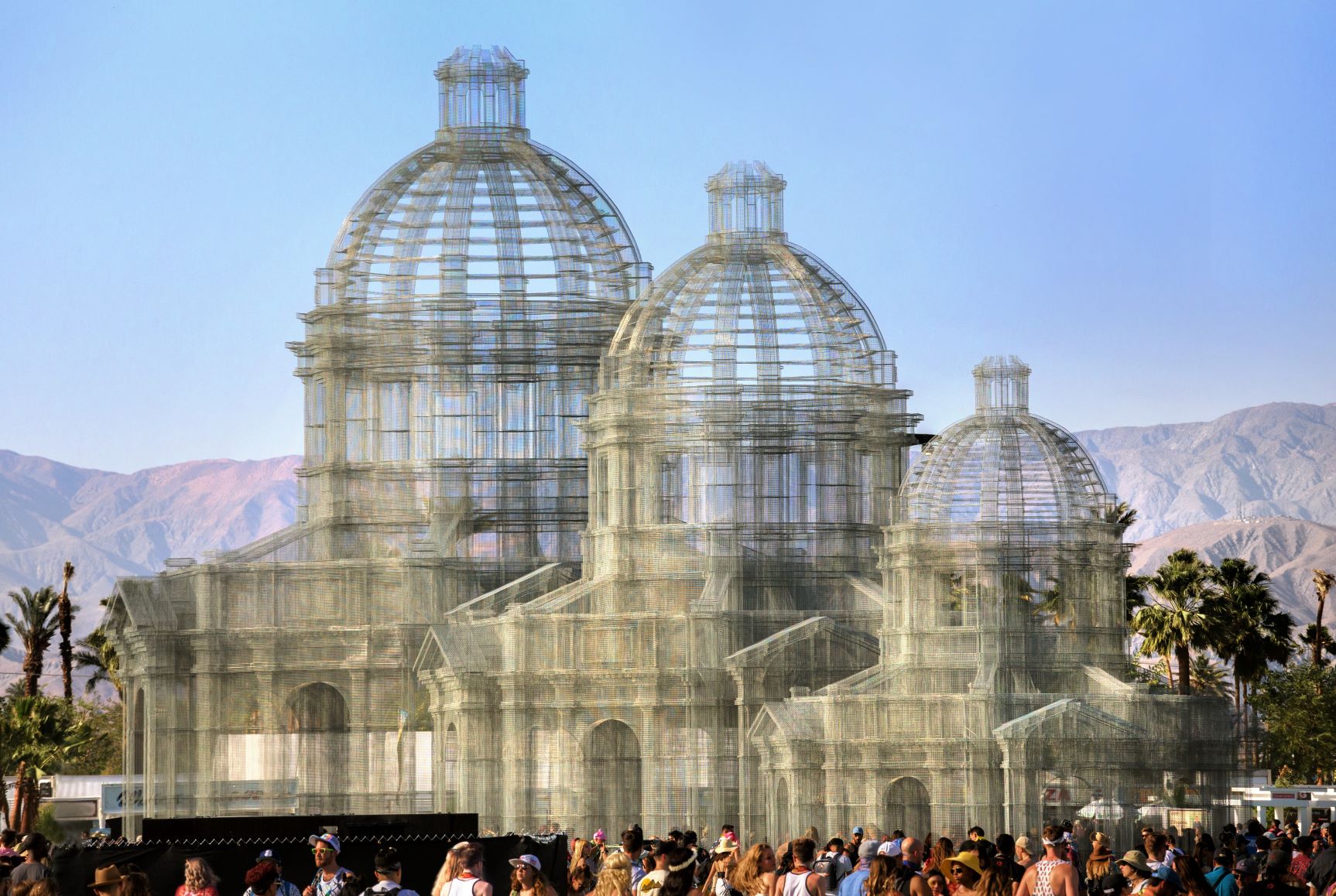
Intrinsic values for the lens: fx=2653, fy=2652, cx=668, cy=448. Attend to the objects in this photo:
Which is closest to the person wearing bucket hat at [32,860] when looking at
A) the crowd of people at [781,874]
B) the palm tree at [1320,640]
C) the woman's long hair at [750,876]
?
the crowd of people at [781,874]

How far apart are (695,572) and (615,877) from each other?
47795mm

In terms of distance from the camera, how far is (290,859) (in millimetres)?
26828

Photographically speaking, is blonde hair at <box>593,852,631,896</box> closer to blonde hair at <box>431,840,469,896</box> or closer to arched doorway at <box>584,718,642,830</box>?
blonde hair at <box>431,840,469,896</box>

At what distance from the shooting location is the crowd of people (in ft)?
65.7

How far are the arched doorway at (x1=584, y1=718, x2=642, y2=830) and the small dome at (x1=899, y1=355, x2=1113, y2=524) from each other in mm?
10289

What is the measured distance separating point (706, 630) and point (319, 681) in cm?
1179

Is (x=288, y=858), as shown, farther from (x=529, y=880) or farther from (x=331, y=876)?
(x=529, y=880)

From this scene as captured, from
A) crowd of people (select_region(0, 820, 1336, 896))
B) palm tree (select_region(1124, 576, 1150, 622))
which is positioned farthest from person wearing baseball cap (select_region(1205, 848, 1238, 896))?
palm tree (select_region(1124, 576, 1150, 622))

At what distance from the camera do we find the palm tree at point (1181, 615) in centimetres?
8231

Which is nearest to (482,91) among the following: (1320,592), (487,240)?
(487,240)

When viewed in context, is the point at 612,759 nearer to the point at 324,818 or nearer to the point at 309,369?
the point at 309,369

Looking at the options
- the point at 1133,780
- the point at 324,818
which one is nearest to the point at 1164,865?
the point at 324,818

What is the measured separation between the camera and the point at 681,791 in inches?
2616

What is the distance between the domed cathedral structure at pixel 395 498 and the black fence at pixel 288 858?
42587 mm
